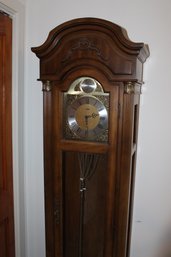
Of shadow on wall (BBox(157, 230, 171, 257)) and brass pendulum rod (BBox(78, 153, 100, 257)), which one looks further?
shadow on wall (BBox(157, 230, 171, 257))

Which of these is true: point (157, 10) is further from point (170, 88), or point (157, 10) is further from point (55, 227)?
point (55, 227)

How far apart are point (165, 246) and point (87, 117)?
987 millimetres

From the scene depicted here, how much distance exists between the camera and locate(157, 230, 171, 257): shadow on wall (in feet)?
4.83

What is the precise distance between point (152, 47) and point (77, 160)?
770 mm

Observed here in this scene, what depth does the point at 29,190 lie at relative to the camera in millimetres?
1658

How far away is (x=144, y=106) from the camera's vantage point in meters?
1.40

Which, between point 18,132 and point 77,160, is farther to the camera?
point 18,132

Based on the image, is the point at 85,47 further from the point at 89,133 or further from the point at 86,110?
the point at 89,133

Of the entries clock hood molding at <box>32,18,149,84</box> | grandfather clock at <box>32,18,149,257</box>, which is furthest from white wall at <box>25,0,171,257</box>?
clock hood molding at <box>32,18,149,84</box>

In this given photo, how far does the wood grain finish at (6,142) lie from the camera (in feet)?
4.42

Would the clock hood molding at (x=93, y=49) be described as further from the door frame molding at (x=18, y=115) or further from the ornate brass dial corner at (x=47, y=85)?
the door frame molding at (x=18, y=115)

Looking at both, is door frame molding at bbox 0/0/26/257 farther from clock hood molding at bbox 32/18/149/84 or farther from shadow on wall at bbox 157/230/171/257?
shadow on wall at bbox 157/230/171/257

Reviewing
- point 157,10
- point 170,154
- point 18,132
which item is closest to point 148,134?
point 170,154

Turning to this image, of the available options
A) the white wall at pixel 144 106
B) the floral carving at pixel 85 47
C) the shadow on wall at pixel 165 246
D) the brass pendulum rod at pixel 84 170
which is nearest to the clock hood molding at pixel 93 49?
the floral carving at pixel 85 47
